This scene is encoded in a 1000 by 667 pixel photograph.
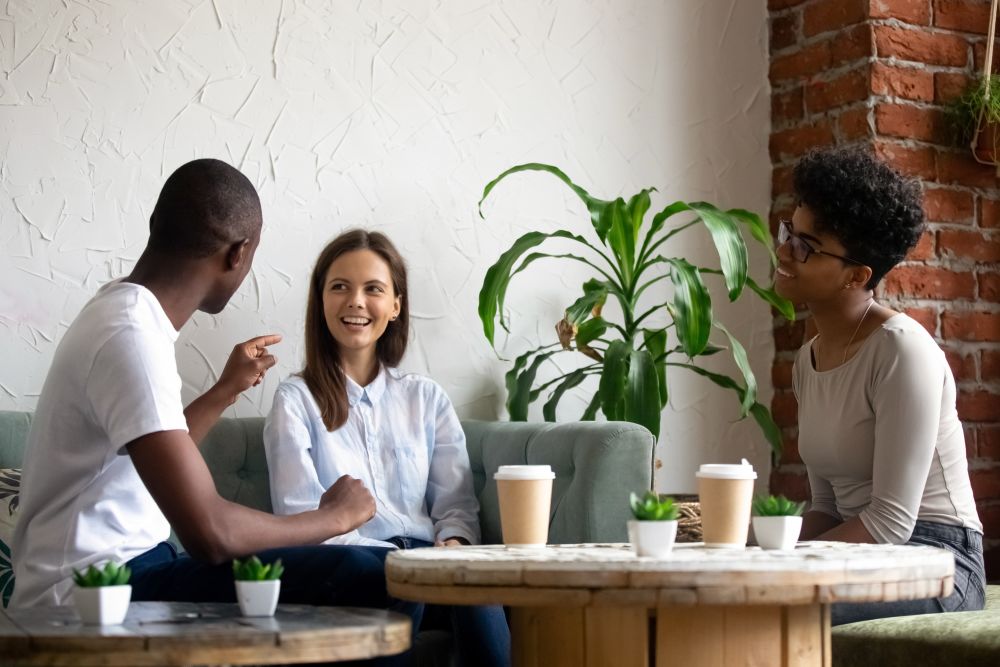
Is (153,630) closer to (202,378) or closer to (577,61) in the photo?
(202,378)

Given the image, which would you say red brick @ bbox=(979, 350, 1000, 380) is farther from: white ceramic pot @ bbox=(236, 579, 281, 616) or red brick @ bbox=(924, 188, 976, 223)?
white ceramic pot @ bbox=(236, 579, 281, 616)

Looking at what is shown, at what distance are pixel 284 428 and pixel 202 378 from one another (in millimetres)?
357

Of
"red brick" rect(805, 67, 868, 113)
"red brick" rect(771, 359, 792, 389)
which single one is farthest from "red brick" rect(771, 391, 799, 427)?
"red brick" rect(805, 67, 868, 113)

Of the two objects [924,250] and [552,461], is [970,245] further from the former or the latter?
[552,461]

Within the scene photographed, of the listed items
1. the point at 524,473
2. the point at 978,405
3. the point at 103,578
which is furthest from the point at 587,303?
the point at 103,578

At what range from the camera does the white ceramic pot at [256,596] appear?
1348 millimetres

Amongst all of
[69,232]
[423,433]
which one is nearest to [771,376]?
[423,433]

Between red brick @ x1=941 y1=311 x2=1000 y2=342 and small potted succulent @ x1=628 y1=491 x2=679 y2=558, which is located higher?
red brick @ x1=941 y1=311 x2=1000 y2=342

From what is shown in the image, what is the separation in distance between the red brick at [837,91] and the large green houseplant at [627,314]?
520mm

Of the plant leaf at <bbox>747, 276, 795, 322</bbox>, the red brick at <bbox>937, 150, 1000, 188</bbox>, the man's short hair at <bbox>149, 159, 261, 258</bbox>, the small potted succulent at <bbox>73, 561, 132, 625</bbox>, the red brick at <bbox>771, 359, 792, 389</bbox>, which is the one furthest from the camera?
the red brick at <bbox>771, 359, 792, 389</bbox>

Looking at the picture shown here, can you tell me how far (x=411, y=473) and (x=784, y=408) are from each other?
127 cm

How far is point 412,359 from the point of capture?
9.84 ft

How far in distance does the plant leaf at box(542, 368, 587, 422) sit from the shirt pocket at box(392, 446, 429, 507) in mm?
460

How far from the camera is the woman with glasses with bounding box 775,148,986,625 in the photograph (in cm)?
205
